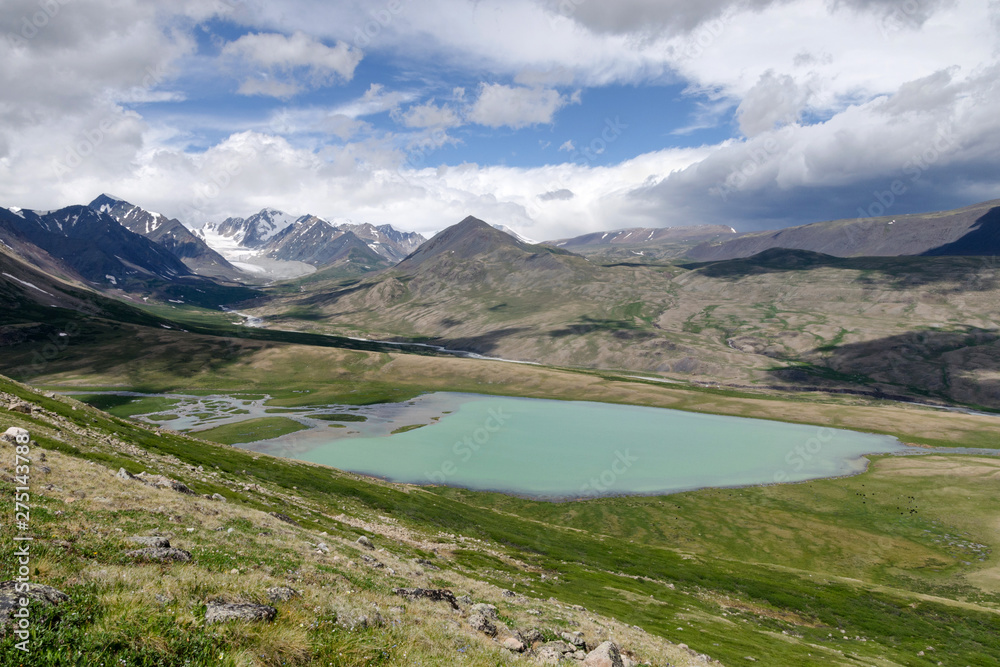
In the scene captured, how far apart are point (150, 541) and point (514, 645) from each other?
14930mm

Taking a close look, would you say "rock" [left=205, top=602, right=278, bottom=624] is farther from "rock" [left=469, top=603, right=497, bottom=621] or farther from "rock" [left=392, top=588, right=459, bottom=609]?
"rock" [left=469, top=603, right=497, bottom=621]

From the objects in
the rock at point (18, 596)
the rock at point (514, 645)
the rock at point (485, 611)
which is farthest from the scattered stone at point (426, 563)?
the rock at point (18, 596)

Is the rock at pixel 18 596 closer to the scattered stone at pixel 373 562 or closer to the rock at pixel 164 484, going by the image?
the scattered stone at pixel 373 562

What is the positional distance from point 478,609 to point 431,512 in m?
55.5

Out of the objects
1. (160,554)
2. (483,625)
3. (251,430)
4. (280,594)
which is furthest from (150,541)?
(251,430)

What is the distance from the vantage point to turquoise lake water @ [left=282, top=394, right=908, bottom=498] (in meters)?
119

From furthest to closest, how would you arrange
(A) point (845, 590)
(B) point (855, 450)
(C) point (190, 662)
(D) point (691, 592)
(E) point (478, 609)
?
(B) point (855, 450)
(A) point (845, 590)
(D) point (691, 592)
(E) point (478, 609)
(C) point (190, 662)

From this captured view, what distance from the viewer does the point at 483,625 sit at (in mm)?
21156

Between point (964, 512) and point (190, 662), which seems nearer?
point (190, 662)

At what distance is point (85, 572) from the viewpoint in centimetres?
1225

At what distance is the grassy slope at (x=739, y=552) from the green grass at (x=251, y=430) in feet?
170

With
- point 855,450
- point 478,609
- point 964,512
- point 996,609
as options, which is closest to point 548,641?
point 478,609

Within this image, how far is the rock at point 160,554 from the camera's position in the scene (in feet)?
52.5

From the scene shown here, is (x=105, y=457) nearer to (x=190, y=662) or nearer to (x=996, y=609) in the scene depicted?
(x=190, y=662)
